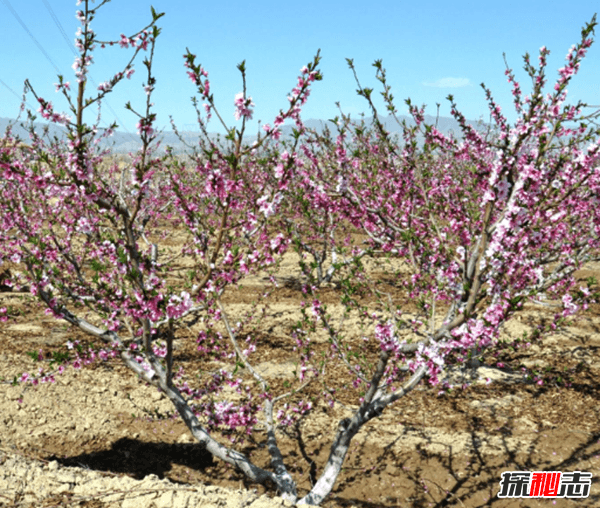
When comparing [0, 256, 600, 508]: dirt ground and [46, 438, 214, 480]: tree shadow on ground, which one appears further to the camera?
[46, 438, 214, 480]: tree shadow on ground

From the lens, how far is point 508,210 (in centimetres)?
335

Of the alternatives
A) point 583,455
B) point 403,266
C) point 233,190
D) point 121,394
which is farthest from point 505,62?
point 403,266

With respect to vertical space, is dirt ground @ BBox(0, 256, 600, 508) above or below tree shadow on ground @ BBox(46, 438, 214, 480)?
above

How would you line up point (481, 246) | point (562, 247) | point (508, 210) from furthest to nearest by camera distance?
point (562, 247) → point (481, 246) → point (508, 210)

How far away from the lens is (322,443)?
586cm

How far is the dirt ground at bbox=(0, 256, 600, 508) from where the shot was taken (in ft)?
12.8

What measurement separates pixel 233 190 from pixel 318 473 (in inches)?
157

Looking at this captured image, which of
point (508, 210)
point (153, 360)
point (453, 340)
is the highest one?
point (508, 210)

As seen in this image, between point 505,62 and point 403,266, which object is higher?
point 505,62

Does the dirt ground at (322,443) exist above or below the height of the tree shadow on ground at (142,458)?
above

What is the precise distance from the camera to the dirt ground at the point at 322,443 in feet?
12.8

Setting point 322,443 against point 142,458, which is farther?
point 322,443

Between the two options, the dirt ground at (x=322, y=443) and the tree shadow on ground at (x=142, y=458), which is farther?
the tree shadow on ground at (x=142, y=458)

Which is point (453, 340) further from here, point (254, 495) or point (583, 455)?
point (583, 455)
